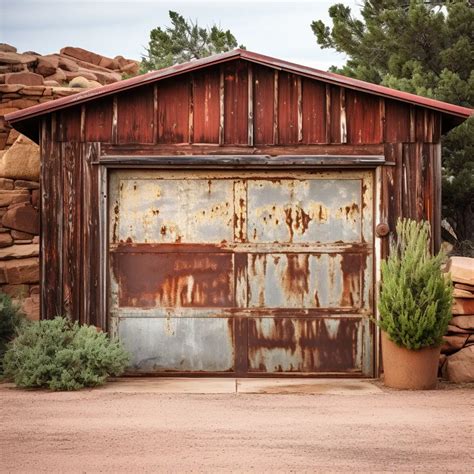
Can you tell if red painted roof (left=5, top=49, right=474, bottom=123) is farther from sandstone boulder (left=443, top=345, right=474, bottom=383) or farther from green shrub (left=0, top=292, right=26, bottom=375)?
sandstone boulder (left=443, top=345, right=474, bottom=383)

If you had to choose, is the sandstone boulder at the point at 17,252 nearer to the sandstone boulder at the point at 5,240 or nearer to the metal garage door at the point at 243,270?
the sandstone boulder at the point at 5,240

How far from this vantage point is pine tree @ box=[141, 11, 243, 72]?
83.5 ft

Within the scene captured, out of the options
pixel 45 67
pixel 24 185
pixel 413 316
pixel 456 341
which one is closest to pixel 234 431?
pixel 413 316

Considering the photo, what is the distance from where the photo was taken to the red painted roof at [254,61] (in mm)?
10664

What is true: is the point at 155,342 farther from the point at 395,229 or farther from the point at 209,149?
the point at 395,229

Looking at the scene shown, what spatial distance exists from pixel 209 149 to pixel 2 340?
10.6ft

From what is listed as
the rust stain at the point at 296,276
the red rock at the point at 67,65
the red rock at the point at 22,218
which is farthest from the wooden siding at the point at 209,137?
the red rock at the point at 67,65

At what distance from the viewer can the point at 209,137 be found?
11.0 meters

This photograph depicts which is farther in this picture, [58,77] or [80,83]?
[58,77]

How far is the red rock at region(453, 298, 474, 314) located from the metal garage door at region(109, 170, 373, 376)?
0.96 m

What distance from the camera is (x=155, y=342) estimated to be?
11.1m

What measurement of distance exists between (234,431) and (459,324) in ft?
13.7

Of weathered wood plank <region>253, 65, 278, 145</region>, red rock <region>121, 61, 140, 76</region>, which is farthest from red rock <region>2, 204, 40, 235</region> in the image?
red rock <region>121, 61, 140, 76</region>

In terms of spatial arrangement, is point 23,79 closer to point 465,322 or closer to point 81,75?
point 81,75
